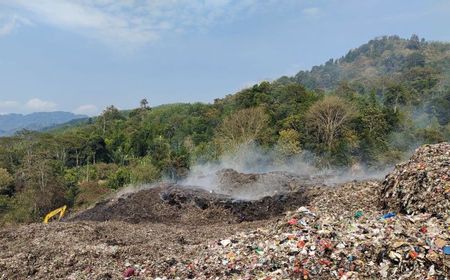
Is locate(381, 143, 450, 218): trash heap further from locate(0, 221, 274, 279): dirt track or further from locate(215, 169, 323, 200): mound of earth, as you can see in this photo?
locate(215, 169, 323, 200): mound of earth

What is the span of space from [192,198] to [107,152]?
4494cm

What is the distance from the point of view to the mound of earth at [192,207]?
1308cm

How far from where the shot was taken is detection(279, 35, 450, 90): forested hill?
122 meters

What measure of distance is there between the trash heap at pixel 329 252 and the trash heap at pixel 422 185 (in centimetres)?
61

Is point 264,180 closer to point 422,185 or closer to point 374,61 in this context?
point 422,185

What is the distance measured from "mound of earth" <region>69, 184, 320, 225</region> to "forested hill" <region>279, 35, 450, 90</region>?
A: 102 metres

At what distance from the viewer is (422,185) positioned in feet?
28.4

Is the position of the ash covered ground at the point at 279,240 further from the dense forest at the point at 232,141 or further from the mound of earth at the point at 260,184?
the dense forest at the point at 232,141

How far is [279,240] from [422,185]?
12.2 ft

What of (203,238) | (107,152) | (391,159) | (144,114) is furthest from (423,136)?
(144,114)

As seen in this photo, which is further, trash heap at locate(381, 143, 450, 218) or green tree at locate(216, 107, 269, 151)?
green tree at locate(216, 107, 269, 151)

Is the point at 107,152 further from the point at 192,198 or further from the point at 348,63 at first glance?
the point at 348,63

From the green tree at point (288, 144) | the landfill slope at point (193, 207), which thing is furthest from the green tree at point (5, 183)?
the landfill slope at point (193, 207)

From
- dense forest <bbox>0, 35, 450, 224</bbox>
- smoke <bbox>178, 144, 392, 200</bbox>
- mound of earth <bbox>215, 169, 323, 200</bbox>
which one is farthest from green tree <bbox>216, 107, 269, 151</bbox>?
mound of earth <bbox>215, 169, 323, 200</bbox>
